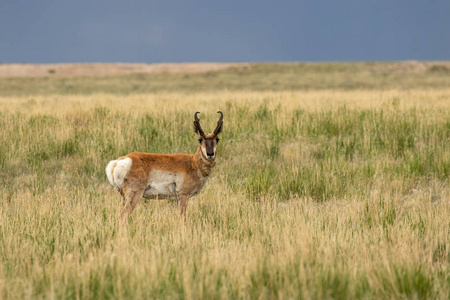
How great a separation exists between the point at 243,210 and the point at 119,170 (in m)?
1.76

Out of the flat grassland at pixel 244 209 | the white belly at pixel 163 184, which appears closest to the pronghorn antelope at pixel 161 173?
the white belly at pixel 163 184

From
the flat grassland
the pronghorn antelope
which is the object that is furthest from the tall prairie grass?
the pronghorn antelope

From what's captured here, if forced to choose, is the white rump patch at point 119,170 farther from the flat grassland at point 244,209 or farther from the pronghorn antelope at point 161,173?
the flat grassland at point 244,209

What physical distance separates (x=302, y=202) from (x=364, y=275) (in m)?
3.41

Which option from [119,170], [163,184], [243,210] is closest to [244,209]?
[243,210]

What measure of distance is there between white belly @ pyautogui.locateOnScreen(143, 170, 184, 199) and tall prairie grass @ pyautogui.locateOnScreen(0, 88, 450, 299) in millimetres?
338

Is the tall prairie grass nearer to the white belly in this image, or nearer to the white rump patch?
the white belly

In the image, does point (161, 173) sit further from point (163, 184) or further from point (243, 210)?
point (243, 210)

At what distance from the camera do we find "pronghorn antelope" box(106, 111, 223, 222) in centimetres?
560

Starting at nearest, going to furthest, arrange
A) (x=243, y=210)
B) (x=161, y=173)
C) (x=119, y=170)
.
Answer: (x=119, y=170), (x=161, y=173), (x=243, y=210)

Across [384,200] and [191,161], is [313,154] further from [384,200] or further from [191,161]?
[191,161]

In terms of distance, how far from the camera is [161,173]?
5801 millimetres

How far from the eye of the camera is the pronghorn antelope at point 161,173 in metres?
5.60

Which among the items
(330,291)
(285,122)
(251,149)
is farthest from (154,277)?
(285,122)
